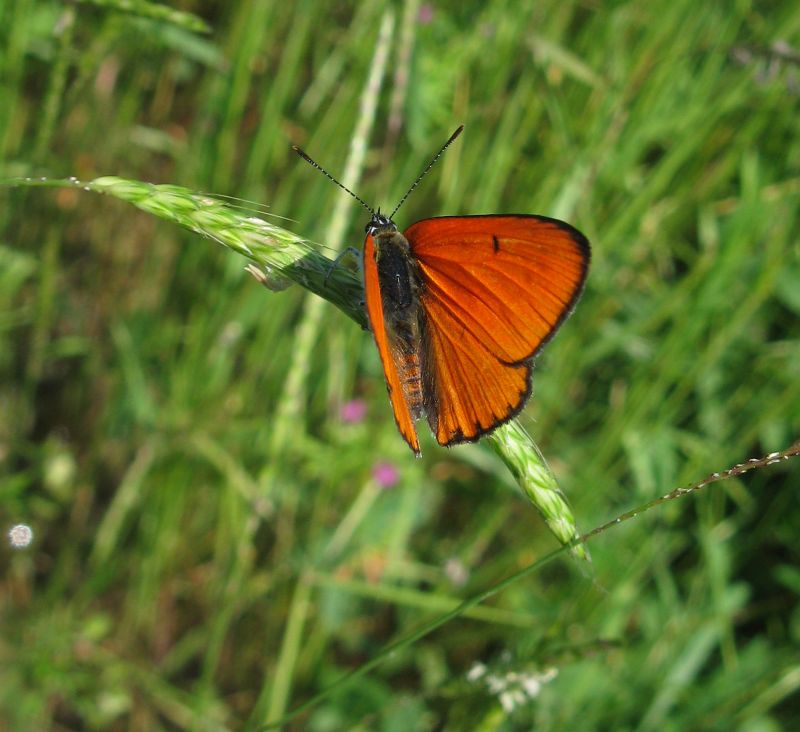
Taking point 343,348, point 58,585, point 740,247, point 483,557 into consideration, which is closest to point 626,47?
point 740,247

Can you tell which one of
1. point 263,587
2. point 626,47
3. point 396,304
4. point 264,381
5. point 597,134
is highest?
point 626,47

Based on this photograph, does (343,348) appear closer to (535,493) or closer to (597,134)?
(597,134)

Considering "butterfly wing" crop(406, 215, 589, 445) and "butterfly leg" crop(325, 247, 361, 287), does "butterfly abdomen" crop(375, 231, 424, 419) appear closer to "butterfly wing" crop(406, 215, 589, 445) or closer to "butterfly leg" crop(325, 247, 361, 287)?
"butterfly wing" crop(406, 215, 589, 445)

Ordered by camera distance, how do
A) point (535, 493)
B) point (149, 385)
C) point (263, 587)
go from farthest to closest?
point (149, 385), point (263, 587), point (535, 493)

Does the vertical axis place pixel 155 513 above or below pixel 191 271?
below

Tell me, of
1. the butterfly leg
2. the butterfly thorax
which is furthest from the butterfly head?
the butterfly leg

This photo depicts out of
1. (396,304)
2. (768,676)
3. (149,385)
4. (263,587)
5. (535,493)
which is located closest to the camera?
(535,493)

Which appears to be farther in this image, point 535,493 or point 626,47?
point 626,47

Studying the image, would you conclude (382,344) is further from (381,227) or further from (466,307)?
(381,227)
